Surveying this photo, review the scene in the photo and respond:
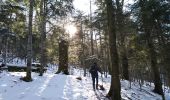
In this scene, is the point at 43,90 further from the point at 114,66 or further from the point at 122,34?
the point at 122,34

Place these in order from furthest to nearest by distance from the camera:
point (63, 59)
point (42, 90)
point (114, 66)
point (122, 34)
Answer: point (63, 59), point (122, 34), point (42, 90), point (114, 66)

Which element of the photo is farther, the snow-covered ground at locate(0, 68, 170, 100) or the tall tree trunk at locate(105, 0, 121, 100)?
the tall tree trunk at locate(105, 0, 121, 100)

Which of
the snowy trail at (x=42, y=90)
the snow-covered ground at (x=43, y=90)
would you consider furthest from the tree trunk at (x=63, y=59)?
the snowy trail at (x=42, y=90)

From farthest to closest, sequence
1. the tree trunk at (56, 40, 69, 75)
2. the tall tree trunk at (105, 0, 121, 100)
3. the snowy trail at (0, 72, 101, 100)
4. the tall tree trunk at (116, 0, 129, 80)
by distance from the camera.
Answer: the tree trunk at (56, 40, 69, 75), the tall tree trunk at (116, 0, 129, 80), the tall tree trunk at (105, 0, 121, 100), the snowy trail at (0, 72, 101, 100)

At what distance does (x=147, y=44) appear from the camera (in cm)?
2491

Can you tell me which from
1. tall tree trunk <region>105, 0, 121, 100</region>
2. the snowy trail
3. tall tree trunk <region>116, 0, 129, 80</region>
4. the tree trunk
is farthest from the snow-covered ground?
the tree trunk

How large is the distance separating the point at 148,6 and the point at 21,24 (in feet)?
33.6

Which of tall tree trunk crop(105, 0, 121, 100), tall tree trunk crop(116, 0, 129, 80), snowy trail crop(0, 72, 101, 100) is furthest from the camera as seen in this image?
tall tree trunk crop(116, 0, 129, 80)

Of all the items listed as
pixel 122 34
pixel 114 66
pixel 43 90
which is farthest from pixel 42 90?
pixel 122 34

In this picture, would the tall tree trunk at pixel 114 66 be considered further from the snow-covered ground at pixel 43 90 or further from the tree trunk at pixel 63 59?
the tree trunk at pixel 63 59

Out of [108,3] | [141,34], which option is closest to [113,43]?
[108,3]

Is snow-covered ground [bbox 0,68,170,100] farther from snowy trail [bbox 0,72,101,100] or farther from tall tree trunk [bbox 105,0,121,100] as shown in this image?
tall tree trunk [bbox 105,0,121,100]

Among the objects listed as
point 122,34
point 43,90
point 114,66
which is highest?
point 122,34

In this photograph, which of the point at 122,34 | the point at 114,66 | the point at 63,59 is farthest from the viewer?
the point at 63,59
